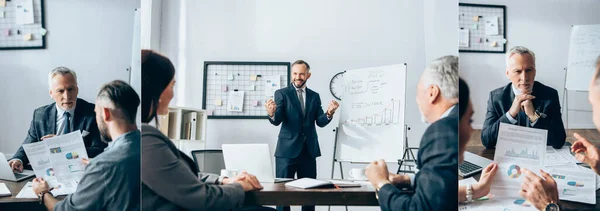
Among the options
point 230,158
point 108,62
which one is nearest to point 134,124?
point 108,62

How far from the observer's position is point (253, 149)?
1982 millimetres

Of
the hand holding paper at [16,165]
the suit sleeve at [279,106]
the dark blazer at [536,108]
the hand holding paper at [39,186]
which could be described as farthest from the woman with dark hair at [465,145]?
the hand holding paper at [16,165]

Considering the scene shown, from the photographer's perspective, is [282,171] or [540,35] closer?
[282,171]

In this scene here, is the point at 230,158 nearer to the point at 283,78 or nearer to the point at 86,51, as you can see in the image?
the point at 283,78

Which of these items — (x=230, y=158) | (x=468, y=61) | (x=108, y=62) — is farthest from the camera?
(x=108, y=62)

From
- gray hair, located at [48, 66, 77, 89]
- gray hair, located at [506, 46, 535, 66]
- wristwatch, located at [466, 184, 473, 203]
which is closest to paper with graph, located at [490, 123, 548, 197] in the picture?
wristwatch, located at [466, 184, 473, 203]

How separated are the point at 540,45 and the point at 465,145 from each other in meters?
0.58

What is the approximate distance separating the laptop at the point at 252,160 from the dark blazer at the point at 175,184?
78mm

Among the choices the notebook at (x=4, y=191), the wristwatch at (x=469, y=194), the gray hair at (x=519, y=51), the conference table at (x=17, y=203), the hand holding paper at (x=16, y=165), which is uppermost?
the gray hair at (x=519, y=51)

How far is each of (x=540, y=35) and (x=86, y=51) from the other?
6.68ft

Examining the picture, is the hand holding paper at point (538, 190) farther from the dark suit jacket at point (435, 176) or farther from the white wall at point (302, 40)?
the white wall at point (302, 40)

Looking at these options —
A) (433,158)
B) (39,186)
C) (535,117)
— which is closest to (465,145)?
(433,158)

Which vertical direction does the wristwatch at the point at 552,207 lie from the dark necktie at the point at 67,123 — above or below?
below

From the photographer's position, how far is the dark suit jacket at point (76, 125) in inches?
92.4
